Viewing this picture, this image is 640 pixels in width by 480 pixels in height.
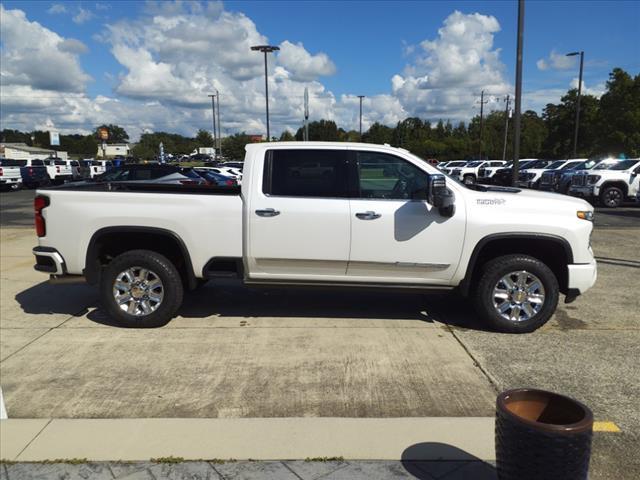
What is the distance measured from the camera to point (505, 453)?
2559 mm

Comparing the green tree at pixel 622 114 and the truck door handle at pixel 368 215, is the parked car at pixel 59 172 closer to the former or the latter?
the truck door handle at pixel 368 215

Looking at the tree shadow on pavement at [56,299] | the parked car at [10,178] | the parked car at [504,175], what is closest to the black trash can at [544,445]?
the tree shadow on pavement at [56,299]

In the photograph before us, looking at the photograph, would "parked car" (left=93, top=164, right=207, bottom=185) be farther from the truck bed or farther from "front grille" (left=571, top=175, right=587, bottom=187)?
"front grille" (left=571, top=175, right=587, bottom=187)

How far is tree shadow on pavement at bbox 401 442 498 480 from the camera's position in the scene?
9.87ft

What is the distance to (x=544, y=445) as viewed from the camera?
2408mm

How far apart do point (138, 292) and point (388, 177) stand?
280cm

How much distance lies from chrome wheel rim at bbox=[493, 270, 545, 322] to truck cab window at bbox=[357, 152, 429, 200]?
4.07 ft

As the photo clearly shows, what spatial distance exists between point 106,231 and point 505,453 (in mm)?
4295

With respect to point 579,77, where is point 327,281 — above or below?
below

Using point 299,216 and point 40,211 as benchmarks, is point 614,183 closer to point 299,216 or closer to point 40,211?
point 299,216

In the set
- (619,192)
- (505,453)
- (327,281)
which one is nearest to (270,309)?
(327,281)

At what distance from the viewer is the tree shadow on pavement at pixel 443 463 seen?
3010 mm

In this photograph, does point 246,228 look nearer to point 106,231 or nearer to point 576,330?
point 106,231

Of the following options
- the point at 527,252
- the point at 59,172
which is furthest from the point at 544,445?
the point at 59,172
